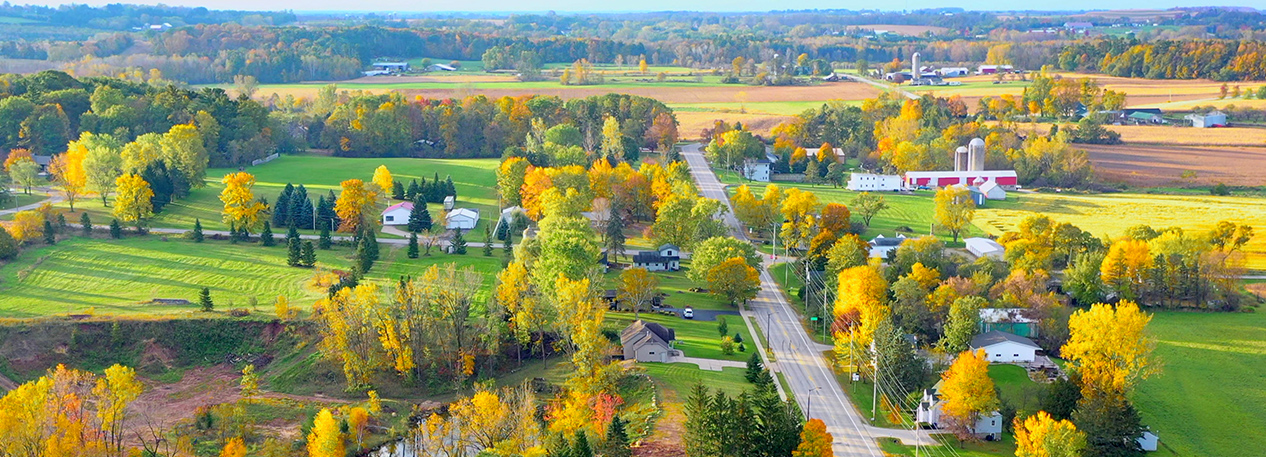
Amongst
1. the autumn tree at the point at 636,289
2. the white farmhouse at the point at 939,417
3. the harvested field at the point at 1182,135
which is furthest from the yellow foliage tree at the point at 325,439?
the harvested field at the point at 1182,135

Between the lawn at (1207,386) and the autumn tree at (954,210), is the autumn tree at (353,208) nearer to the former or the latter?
the autumn tree at (954,210)

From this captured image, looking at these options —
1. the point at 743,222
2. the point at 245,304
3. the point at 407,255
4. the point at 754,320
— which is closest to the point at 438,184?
the point at 407,255

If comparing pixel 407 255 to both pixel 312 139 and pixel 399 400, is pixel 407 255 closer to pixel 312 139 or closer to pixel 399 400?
pixel 399 400

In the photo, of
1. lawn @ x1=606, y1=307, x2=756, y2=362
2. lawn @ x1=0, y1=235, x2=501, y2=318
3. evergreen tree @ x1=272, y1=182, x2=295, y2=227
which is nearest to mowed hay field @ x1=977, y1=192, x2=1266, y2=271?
lawn @ x1=606, y1=307, x2=756, y2=362

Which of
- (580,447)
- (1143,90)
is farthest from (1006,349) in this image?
(1143,90)

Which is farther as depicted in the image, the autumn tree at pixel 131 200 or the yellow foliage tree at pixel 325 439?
the autumn tree at pixel 131 200

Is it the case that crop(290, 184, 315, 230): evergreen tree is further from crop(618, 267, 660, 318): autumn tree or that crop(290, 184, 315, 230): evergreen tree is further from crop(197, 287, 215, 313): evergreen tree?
crop(618, 267, 660, 318): autumn tree
